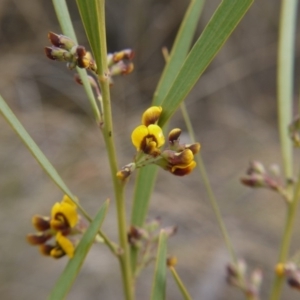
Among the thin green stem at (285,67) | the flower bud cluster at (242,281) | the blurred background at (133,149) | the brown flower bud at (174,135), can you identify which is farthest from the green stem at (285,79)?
the blurred background at (133,149)

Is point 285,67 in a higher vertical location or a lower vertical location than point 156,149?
lower

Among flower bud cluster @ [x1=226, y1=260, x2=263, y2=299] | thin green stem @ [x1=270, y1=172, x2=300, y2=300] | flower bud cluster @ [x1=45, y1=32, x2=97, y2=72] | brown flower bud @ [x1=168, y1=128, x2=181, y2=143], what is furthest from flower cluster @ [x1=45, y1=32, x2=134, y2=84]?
flower bud cluster @ [x1=226, y1=260, x2=263, y2=299]

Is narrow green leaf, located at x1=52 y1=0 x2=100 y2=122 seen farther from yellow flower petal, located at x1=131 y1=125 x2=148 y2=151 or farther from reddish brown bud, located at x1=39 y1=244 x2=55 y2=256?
reddish brown bud, located at x1=39 y1=244 x2=55 y2=256

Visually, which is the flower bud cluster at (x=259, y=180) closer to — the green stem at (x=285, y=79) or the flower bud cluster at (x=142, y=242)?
the green stem at (x=285, y=79)

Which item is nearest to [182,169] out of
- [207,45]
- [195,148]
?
[195,148]

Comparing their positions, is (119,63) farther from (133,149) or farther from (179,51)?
(133,149)
